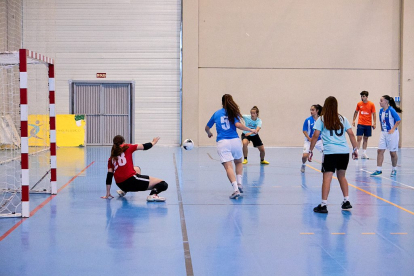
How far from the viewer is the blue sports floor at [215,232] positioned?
18.7 ft

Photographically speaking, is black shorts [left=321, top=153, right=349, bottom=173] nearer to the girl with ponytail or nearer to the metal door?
the girl with ponytail

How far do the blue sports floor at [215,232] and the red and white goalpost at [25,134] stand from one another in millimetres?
473

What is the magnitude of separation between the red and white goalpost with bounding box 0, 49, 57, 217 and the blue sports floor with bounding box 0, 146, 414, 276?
0.47 metres

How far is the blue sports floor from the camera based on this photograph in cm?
569

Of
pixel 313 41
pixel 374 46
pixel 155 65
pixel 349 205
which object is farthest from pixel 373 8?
pixel 349 205

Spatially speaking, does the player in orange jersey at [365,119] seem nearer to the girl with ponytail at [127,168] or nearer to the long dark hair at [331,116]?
the long dark hair at [331,116]

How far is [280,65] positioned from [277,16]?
2291 millimetres

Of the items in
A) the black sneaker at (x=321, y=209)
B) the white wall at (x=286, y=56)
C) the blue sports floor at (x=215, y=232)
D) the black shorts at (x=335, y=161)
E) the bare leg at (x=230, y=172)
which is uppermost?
the white wall at (x=286, y=56)

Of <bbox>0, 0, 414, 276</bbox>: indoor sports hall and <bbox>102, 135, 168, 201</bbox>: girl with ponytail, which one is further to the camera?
<bbox>0, 0, 414, 276</bbox>: indoor sports hall

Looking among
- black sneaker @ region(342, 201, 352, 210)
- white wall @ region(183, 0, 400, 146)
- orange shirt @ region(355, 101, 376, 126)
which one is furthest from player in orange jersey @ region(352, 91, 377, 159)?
black sneaker @ region(342, 201, 352, 210)

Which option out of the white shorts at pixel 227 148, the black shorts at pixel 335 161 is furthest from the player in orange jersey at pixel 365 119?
the black shorts at pixel 335 161

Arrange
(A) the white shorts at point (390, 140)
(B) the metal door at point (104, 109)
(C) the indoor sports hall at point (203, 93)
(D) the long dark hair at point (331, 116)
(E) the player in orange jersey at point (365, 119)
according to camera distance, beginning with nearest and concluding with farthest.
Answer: (D) the long dark hair at point (331, 116) < (C) the indoor sports hall at point (203, 93) < (A) the white shorts at point (390, 140) < (E) the player in orange jersey at point (365, 119) < (B) the metal door at point (104, 109)

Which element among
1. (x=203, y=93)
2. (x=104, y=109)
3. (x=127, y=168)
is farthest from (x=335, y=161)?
(x=104, y=109)

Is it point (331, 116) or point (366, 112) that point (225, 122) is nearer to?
point (331, 116)
